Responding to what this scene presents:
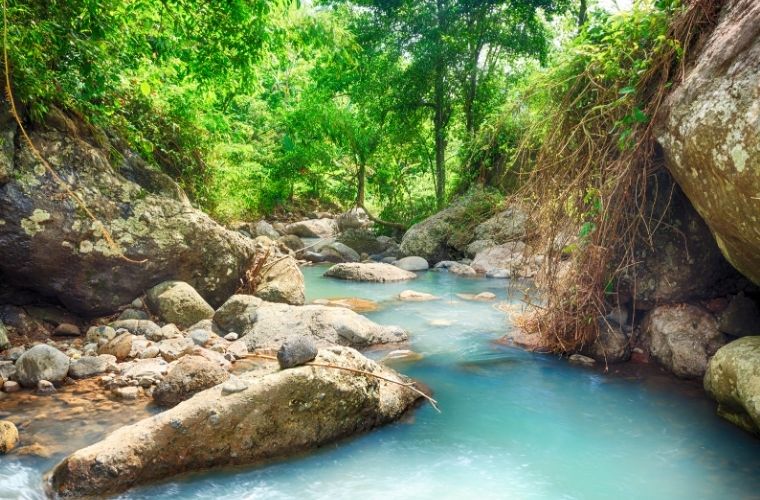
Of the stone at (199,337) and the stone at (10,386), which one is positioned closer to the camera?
the stone at (10,386)

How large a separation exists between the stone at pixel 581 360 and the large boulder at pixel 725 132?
1.80m

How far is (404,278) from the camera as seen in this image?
12125 millimetres

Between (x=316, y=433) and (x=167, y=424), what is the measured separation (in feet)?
3.38

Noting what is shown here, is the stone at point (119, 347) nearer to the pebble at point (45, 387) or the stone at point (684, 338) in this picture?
the pebble at point (45, 387)

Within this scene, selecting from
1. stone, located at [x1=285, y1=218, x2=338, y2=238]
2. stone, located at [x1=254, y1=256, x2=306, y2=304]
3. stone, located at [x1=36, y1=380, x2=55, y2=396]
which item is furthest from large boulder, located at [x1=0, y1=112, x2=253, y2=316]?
stone, located at [x1=285, y1=218, x2=338, y2=238]

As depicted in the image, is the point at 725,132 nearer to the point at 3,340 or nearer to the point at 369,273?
the point at 3,340

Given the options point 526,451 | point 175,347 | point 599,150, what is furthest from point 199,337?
point 599,150

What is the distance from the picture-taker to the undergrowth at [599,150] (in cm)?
486

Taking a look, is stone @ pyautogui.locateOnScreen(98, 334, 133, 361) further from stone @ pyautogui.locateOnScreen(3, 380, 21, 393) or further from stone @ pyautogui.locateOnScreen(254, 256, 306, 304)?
stone @ pyautogui.locateOnScreen(254, 256, 306, 304)

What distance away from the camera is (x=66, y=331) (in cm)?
633

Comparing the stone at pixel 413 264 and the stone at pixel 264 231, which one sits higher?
the stone at pixel 264 231

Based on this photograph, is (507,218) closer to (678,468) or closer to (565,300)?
(565,300)

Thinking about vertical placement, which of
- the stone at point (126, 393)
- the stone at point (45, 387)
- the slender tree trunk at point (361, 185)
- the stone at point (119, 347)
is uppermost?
the slender tree trunk at point (361, 185)

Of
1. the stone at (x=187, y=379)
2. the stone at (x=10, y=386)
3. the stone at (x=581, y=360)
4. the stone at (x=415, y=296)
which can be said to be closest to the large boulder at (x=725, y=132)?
the stone at (x=581, y=360)
